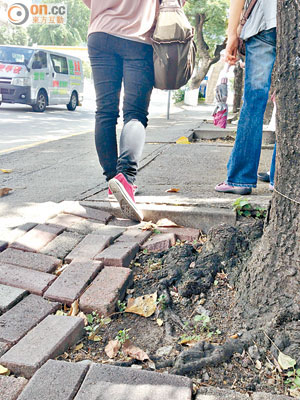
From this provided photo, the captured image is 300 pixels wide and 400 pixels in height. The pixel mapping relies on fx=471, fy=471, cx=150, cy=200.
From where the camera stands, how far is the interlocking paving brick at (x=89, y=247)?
2.28 metres

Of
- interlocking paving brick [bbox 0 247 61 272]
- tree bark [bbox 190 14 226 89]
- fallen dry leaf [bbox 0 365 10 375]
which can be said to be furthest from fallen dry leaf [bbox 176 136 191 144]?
tree bark [bbox 190 14 226 89]

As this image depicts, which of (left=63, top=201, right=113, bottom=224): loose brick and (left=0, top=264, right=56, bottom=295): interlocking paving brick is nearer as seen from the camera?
(left=0, top=264, right=56, bottom=295): interlocking paving brick

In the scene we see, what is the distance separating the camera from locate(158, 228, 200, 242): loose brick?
8.29ft

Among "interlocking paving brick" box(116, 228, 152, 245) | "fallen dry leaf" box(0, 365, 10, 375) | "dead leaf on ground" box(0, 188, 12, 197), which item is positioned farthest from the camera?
"dead leaf on ground" box(0, 188, 12, 197)

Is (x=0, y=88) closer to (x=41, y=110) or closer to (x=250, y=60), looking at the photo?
(x=41, y=110)

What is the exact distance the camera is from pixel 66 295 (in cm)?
191

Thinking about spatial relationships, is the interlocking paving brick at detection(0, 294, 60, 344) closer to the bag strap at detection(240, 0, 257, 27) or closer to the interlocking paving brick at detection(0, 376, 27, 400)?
the interlocking paving brick at detection(0, 376, 27, 400)

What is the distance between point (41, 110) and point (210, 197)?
1374 centimetres

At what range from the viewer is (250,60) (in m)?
3.07

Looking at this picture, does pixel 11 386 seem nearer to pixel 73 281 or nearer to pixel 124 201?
pixel 73 281

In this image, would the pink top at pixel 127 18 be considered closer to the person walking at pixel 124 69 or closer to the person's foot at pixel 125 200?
the person walking at pixel 124 69

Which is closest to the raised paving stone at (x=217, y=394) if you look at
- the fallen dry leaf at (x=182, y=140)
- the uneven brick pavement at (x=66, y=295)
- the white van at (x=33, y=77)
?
the uneven brick pavement at (x=66, y=295)

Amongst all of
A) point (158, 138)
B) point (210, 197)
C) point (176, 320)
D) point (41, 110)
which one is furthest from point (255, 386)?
point (41, 110)

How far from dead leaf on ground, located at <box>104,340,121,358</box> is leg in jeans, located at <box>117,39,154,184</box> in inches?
57.4
